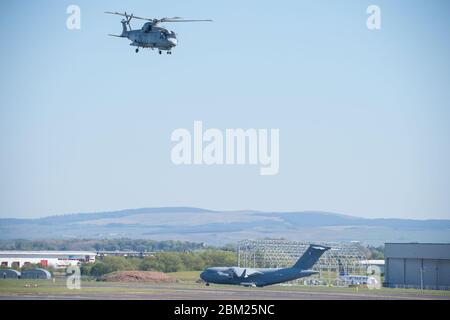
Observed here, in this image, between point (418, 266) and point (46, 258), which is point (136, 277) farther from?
point (418, 266)

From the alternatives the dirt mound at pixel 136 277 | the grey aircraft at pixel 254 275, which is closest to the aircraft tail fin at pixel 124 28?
the dirt mound at pixel 136 277

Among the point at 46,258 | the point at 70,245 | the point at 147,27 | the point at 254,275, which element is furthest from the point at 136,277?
the point at 147,27

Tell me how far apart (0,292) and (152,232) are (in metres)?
103

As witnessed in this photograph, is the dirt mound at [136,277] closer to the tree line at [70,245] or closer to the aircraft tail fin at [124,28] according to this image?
Answer: the tree line at [70,245]

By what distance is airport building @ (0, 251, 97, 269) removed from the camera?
75.8 metres

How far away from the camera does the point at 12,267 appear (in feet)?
242

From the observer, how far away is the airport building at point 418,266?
215ft

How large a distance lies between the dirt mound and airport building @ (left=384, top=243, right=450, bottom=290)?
15.5 m

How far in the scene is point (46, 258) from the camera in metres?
80.4

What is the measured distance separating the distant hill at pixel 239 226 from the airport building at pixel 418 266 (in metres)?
67.2

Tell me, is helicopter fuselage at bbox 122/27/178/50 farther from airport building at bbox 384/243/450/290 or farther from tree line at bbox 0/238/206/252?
tree line at bbox 0/238/206/252
